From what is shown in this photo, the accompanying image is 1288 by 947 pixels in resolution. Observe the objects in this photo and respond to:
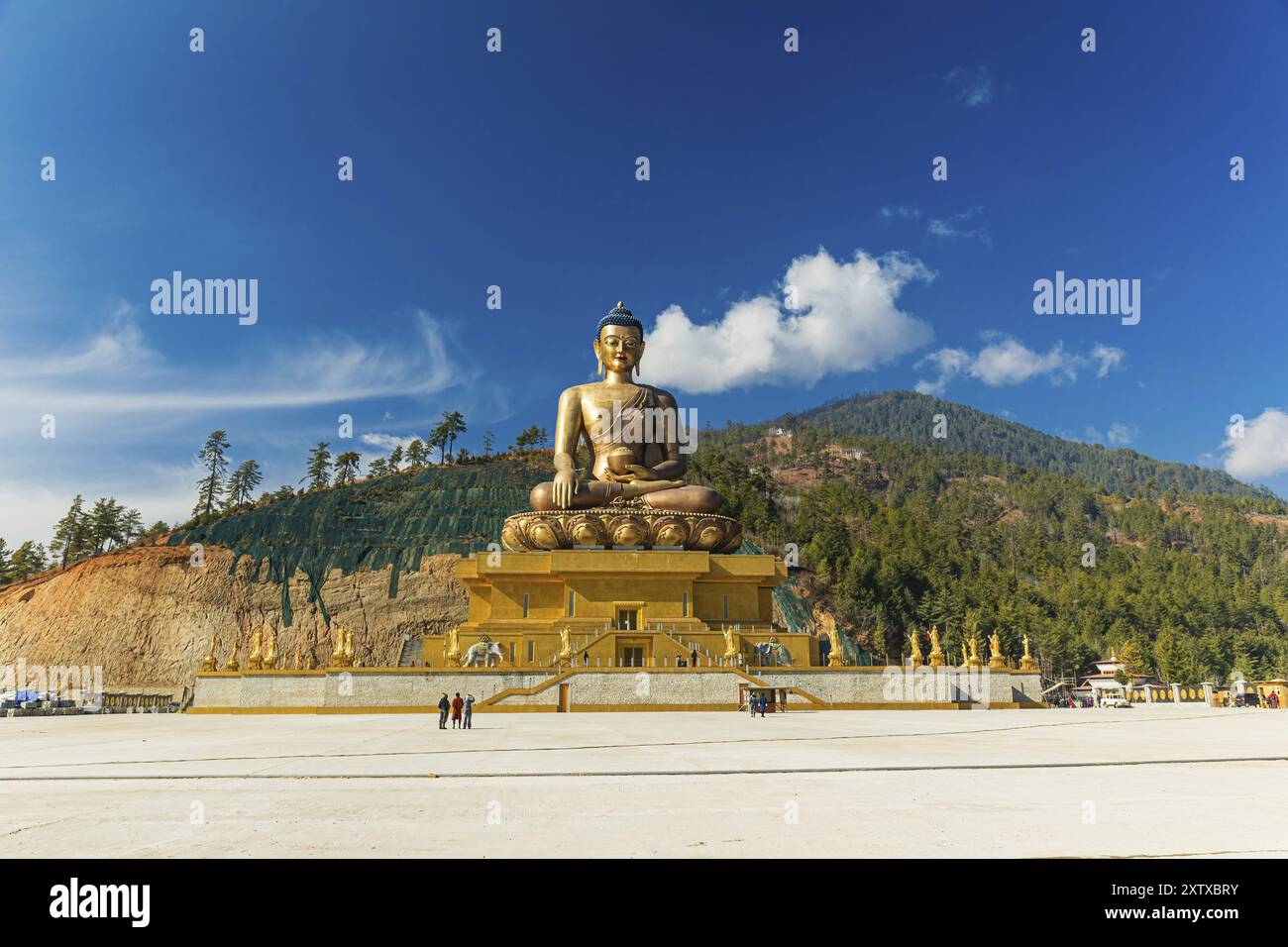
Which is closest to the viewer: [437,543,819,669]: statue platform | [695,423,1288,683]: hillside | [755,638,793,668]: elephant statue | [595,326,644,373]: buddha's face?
[437,543,819,669]: statue platform

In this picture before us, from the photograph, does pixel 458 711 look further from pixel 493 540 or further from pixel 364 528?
pixel 364 528

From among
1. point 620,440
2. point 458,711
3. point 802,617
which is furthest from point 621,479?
point 802,617

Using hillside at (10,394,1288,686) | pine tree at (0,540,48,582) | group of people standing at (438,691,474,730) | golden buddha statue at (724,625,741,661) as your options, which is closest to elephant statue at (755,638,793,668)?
golden buddha statue at (724,625,741,661)

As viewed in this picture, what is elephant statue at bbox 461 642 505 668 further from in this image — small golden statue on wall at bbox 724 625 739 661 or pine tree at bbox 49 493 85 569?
pine tree at bbox 49 493 85 569

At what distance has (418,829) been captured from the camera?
6582mm

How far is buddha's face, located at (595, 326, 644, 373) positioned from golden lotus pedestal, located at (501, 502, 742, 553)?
680 cm

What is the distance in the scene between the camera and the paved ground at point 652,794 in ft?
19.5

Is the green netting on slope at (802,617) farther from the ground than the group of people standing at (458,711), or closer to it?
closer to it

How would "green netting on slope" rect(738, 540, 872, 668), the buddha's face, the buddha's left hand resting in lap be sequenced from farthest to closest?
"green netting on slope" rect(738, 540, 872, 668) < the buddha's face < the buddha's left hand resting in lap

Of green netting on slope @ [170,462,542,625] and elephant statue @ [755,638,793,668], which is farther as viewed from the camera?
green netting on slope @ [170,462,542,625]

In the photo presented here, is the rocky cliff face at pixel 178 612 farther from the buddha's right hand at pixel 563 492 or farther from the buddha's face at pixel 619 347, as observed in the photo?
the buddha's right hand at pixel 563 492

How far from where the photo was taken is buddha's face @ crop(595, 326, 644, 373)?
123ft

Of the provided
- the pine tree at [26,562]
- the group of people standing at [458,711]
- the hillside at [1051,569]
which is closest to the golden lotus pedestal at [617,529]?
the group of people standing at [458,711]

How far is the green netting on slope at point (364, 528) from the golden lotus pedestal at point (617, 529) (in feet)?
121
